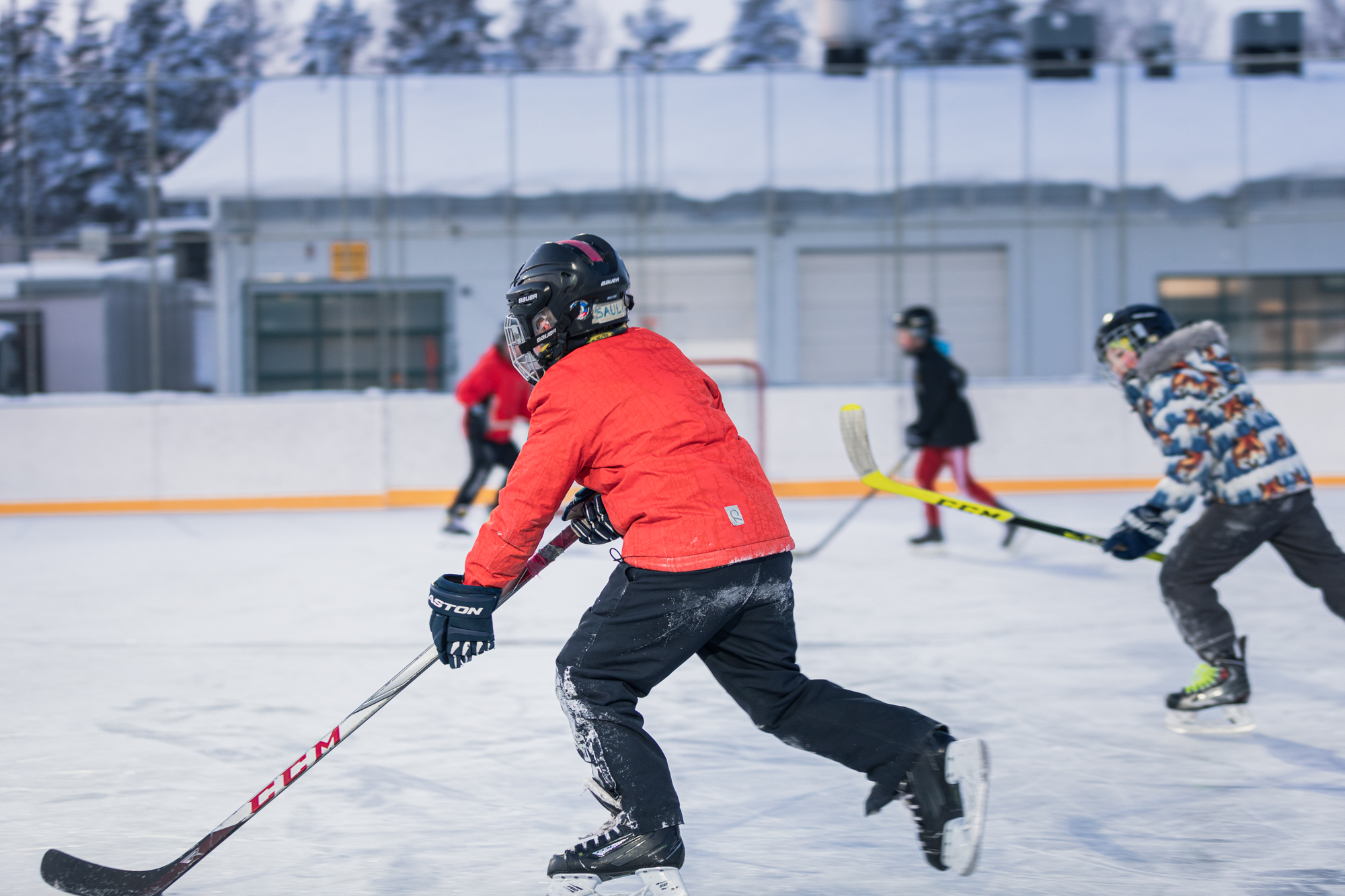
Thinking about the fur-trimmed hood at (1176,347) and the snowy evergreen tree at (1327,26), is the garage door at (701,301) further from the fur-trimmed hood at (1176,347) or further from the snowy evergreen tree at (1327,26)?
the snowy evergreen tree at (1327,26)

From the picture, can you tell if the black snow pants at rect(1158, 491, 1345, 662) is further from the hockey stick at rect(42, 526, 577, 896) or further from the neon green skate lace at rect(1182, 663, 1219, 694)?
the hockey stick at rect(42, 526, 577, 896)

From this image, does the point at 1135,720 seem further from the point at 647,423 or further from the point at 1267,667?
the point at 647,423

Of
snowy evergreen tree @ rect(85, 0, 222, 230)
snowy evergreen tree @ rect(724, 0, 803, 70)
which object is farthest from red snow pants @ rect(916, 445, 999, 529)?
snowy evergreen tree @ rect(724, 0, 803, 70)

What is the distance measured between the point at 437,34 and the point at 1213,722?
88.6ft

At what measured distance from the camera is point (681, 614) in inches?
85.7

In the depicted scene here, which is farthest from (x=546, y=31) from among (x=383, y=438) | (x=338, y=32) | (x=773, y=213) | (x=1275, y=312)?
(x=383, y=438)

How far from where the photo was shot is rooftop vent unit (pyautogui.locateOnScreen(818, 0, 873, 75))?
16781mm

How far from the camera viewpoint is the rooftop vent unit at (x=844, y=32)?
16781 millimetres

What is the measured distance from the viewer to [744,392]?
11266 mm

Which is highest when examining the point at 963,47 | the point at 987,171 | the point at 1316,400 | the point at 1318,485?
the point at 963,47

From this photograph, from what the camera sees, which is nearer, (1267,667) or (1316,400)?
(1267,667)

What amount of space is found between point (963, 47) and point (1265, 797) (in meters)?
26.0

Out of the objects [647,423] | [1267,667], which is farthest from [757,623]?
[1267,667]

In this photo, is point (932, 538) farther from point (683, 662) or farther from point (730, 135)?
point (730, 135)
